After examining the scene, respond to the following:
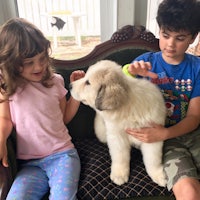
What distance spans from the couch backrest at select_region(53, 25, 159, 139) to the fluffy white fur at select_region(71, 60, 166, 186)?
49cm

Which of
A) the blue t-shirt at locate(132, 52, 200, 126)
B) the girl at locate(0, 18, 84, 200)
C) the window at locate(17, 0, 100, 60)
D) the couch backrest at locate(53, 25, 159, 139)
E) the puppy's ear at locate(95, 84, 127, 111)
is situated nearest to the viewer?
the puppy's ear at locate(95, 84, 127, 111)

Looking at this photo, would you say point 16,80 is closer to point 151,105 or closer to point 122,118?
point 122,118

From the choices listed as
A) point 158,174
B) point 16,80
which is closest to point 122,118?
point 158,174

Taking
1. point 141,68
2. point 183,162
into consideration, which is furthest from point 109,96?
point 183,162

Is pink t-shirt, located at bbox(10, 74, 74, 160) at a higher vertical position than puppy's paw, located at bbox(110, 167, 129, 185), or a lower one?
higher

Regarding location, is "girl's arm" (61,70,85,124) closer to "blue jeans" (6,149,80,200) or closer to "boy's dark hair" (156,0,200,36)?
"blue jeans" (6,149,80,200)

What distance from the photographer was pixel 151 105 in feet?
4.42

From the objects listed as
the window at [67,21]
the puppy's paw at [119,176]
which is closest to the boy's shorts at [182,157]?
the puppy's paw at [119,176]

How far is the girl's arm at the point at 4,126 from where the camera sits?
1275 mm

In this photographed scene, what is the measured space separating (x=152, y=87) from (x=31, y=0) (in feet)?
4.87

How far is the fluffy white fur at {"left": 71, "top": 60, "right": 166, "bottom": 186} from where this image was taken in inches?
48.6

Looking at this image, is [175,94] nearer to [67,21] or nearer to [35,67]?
[35,67]

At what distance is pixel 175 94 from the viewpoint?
5.27 feet

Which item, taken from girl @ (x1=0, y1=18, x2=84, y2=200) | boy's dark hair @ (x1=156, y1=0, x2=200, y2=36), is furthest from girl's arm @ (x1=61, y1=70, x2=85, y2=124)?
boy's dark hair @ (x1=156, y1=0, x2=200, y2=36)
